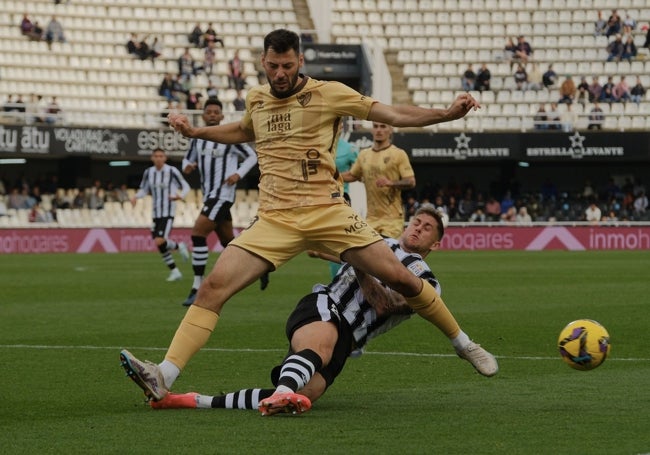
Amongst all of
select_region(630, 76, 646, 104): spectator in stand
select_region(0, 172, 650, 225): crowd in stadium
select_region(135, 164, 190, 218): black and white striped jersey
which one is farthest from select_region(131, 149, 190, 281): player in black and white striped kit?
select_region(630, 76, 646, 104): spectator in stand

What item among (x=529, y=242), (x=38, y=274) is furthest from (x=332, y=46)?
(x=38, y=274)

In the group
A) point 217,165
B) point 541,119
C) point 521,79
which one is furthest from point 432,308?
point 521,79

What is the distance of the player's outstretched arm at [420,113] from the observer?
7027 mm

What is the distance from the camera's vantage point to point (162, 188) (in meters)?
21.5

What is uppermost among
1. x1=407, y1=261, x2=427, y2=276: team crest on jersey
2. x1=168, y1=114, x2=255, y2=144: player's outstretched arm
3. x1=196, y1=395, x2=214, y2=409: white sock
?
x1=168, y1=114, x2=255, y2=144: player's outstretched arm

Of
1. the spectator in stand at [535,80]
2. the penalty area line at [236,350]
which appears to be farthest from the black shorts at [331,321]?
the spectator in stand at [535,80]

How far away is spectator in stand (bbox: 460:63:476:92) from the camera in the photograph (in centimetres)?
4203

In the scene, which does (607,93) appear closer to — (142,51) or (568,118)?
(568,118)

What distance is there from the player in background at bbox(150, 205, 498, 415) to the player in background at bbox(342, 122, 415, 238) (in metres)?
A: 6.57

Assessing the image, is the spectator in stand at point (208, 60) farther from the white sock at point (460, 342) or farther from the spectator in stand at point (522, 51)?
the white sock at point (460, 342)

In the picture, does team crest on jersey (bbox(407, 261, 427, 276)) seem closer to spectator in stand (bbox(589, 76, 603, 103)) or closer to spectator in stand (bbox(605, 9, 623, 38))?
spectator in stand (bbox(589, 76, 603, 103))

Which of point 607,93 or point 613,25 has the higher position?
point 613,25

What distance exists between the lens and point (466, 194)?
4272 cm

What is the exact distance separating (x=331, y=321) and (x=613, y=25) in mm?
37898
